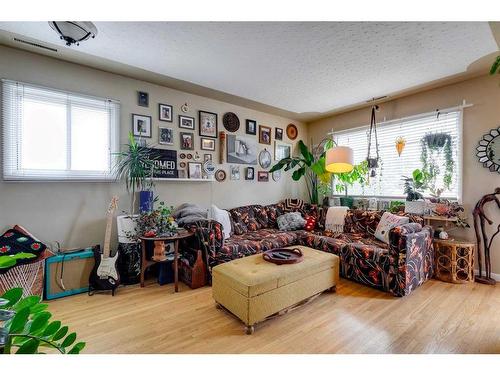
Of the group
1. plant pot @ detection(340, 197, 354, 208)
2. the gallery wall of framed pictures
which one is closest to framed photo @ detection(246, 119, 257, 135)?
the gallery wall of framed pictures

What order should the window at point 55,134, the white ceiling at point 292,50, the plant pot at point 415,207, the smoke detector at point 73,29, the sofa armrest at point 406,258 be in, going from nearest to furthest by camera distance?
the smoke detector at point 73,29 < the white ceiling at point 292,50 < the window at point 55,134 < the sofa armrest at point 406,258 < the plant pot at point 415,207

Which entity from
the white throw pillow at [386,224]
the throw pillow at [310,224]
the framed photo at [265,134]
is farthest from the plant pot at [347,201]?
the framed photo at [265,134]

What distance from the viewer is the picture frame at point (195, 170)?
334 cm

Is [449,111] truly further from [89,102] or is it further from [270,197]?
[89,102]

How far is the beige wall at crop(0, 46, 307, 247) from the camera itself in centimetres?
228

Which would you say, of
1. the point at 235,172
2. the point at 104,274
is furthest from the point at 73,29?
the point at 235,172

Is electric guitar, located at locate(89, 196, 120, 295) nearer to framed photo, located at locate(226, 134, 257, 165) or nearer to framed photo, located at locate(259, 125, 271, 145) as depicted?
framed photo, located at locate(226, 134, 257, 165)

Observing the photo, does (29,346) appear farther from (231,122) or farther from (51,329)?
(231,122)

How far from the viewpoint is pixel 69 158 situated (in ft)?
8.33

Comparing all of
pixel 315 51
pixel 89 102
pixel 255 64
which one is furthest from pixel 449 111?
pixel 89 102

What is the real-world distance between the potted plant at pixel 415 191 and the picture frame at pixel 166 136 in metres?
3.28

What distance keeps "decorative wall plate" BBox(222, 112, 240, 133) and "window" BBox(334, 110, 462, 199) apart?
6.29ft

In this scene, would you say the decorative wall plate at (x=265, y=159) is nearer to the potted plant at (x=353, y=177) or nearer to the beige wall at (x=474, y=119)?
the potted plant at (x=353, y=177)
